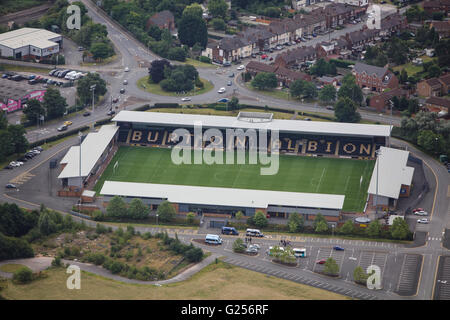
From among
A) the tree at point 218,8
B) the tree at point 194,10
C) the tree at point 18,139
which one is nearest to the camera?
the tree at point 18,139

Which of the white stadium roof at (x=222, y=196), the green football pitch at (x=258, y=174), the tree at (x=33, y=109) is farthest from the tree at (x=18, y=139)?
the white stadium roof at (x=222, y=196)

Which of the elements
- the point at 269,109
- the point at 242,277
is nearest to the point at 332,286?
the point at 242,277

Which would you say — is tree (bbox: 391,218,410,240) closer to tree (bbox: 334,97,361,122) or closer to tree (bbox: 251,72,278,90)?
tree (bbox: 334,97,361,122)

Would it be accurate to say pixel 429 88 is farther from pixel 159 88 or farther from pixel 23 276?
pixel 23 276

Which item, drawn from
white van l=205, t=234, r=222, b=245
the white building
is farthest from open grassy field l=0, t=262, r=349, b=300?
the white building

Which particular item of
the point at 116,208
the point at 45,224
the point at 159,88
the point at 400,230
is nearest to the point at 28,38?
the point at 159,88

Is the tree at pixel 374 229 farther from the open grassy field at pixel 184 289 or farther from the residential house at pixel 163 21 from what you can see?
the residential house at pixel 163 21
